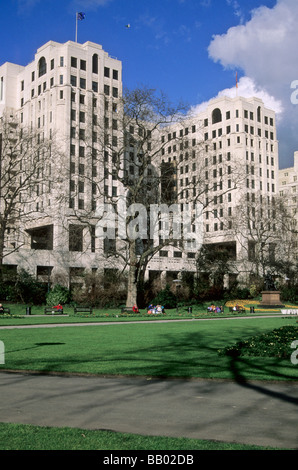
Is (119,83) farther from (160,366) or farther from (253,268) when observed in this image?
(160,366)

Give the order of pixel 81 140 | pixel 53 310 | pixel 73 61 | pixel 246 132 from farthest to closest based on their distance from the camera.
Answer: pixel 246 132 → pixel 73 61 → pixel 81 140 → pixel 53 310

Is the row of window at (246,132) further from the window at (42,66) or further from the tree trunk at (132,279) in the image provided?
the tree trunk at (132,279)

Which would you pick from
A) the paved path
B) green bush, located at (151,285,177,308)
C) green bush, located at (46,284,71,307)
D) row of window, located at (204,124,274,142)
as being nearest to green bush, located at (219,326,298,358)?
the paved path

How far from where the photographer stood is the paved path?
5.97m

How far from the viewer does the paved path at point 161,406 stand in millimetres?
5969

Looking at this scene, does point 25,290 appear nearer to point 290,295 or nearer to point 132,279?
point 132,279

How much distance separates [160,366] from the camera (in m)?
11.4

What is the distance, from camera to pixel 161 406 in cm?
745

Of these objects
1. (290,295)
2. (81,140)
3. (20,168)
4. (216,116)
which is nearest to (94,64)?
(81,140)

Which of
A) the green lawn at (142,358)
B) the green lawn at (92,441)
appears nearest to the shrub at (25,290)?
the green lawn at (142,358)

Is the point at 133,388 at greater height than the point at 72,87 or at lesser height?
lesser
